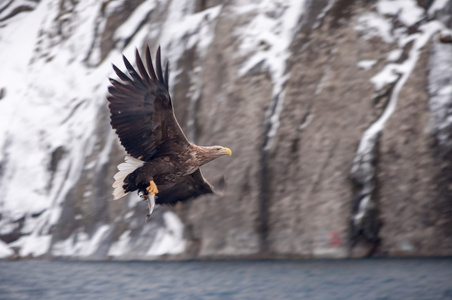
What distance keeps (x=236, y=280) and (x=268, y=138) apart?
3.28 metres

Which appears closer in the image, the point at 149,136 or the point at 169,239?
the point at 149,136

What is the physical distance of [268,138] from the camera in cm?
1351

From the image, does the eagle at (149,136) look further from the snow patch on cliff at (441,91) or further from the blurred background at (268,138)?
the snow patch on cliff at (441,91)

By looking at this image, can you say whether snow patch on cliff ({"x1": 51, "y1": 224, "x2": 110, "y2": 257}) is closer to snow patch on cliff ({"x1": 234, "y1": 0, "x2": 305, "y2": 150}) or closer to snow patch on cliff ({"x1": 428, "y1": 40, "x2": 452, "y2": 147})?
snow patch on cliff ({"x1": 234, "y1": 0, "x2": 305, "y2": 150})

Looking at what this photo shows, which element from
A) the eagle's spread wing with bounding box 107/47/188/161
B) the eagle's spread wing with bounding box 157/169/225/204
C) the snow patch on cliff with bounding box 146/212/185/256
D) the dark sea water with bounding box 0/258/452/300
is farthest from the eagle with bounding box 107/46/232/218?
the snow patch on cliff with bounding box 146/212/185/256

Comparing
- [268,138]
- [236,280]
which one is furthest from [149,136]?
[268,138]

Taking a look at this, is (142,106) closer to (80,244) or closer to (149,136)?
(149,136)

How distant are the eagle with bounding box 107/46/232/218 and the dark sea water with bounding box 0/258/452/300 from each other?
4125 mm

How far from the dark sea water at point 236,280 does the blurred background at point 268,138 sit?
0.35 metres

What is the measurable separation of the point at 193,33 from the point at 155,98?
8.60 metres

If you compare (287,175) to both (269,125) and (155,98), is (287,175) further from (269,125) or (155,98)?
(155,98)

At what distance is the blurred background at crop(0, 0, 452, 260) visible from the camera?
1216 cm

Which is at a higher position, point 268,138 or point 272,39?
point 272,39

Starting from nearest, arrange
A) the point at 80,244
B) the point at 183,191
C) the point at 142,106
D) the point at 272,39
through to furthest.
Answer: the point at 142,106 → the point at 183,191 → the point at 272,39 → the point at 80,244
